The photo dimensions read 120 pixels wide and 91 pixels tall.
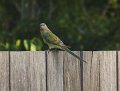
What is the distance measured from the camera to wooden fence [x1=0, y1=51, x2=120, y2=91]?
193 inches

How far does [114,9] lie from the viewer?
619 inches

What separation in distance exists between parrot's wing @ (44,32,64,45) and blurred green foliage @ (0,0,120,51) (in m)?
5.36

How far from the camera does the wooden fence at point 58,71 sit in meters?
4.91

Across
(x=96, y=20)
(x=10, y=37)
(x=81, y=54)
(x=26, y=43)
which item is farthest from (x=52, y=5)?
(x=81, y=54)

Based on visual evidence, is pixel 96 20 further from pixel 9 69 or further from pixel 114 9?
pixel 9 69

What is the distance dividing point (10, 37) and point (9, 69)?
7229 millimetres

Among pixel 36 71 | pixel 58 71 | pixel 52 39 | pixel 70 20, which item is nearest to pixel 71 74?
pixel 58 71

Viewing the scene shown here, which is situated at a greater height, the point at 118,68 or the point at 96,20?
the point at 96,20

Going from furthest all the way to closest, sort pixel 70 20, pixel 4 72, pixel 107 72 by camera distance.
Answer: pixel 70 20
pixel 107 72
pixel 4 72

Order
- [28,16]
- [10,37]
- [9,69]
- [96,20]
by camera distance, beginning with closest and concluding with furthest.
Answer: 1. [9,69]
2. [10,37]
3. [28,16]
4. [96,20]

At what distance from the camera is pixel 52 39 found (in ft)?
18.4

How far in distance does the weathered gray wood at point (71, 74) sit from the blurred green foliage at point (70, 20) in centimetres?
618

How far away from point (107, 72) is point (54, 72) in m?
0.45

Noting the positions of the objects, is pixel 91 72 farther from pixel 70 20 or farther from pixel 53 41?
pixel 70 20
